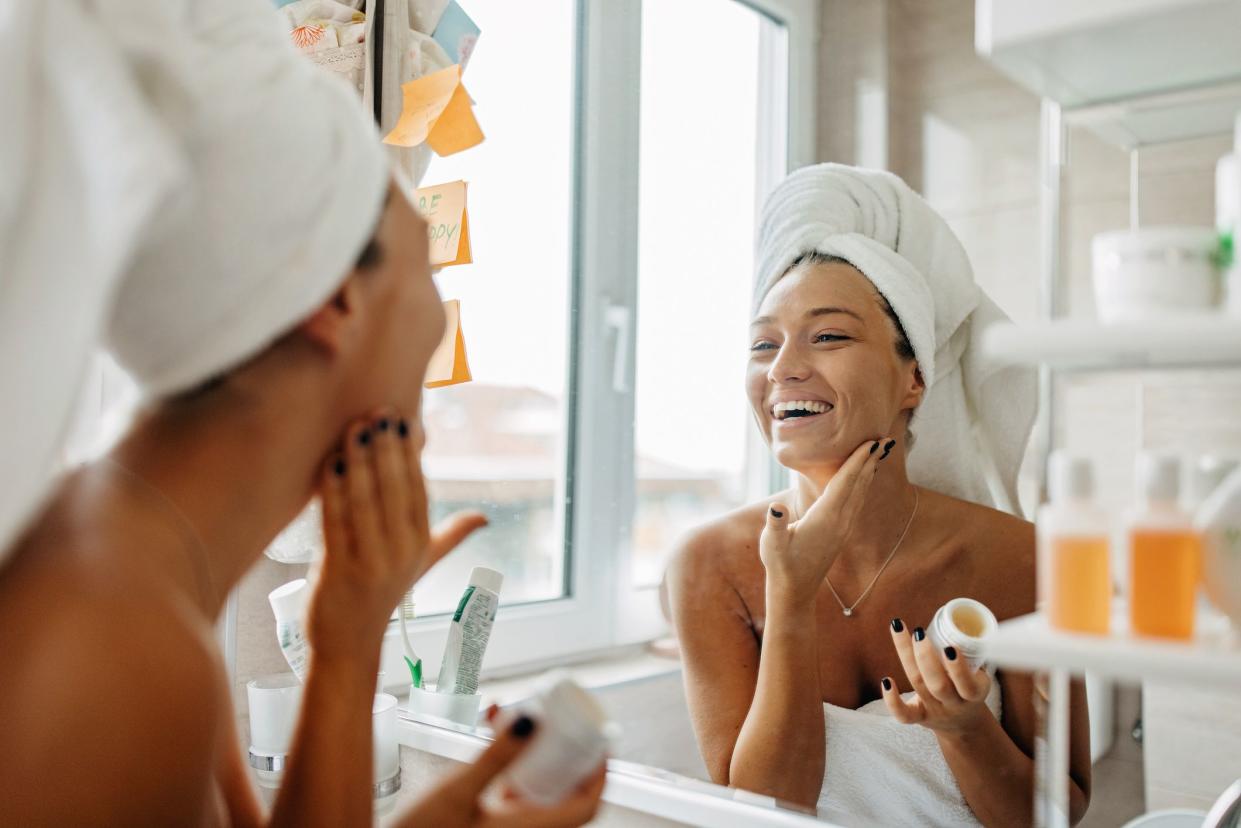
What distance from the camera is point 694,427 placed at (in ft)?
3.17

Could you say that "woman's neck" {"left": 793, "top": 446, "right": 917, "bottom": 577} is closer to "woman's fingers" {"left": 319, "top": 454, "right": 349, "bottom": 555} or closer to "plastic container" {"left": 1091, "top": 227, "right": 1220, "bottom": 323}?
"plastic container" {"left": 1091, "top": 227, "right": 1220, "bottom": 323}

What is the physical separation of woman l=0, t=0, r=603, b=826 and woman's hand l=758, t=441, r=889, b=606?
290 millimetres

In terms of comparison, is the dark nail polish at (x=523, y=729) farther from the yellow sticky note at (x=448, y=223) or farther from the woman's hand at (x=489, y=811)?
the yellow sticky note at (x=448, y=223)

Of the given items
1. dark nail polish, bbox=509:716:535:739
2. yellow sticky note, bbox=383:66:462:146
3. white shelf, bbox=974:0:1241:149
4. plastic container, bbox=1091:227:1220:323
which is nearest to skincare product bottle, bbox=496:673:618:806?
dark nail polish, bbox=509:716:535:739

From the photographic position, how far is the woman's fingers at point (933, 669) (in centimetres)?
77

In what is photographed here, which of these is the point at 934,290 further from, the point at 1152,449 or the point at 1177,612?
the point at 1177,612

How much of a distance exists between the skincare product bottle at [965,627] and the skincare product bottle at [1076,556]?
187 millimetres

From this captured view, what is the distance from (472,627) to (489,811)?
0.59 meters

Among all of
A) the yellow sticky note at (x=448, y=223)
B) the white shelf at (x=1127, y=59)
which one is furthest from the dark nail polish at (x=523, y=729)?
the yellow sticky note at (x=448, y=223)

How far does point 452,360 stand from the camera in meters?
1.22

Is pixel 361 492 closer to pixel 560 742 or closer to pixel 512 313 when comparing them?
pixel 560 742

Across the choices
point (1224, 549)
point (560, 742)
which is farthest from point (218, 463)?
point (1224, 549)

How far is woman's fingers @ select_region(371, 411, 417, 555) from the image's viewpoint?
2.25ft

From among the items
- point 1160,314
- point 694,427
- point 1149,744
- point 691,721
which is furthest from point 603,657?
point 1160,314
